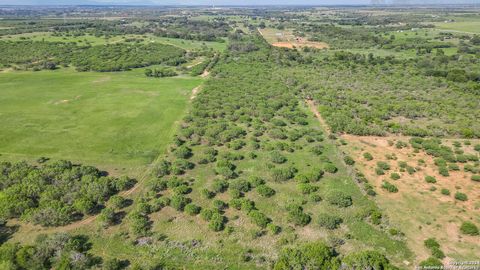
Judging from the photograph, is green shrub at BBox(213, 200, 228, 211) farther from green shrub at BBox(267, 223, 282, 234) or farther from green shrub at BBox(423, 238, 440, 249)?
green shrub at BBox(423, 238, 440, 249)

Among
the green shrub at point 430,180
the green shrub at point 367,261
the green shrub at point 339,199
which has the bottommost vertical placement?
the green shrub at point 367,261

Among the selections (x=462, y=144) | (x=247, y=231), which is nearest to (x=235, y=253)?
(x=247, y=231)

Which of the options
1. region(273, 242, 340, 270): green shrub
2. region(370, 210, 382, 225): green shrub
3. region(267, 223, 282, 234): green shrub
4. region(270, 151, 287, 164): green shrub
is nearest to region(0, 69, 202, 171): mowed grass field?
region(270, 151, 287, 164): green shrub

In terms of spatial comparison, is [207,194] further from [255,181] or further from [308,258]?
[308,258]

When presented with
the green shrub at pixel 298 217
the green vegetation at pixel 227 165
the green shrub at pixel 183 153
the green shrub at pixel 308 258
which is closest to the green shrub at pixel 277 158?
the green vegetation at pixel 227 165

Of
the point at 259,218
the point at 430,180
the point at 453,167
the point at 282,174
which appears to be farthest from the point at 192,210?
the point at 453,167

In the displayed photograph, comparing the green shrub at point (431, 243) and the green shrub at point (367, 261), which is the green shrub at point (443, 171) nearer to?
the green shrub at point (431, 243)

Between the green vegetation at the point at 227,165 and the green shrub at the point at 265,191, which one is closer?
the green vegetation at the point at 227,165
